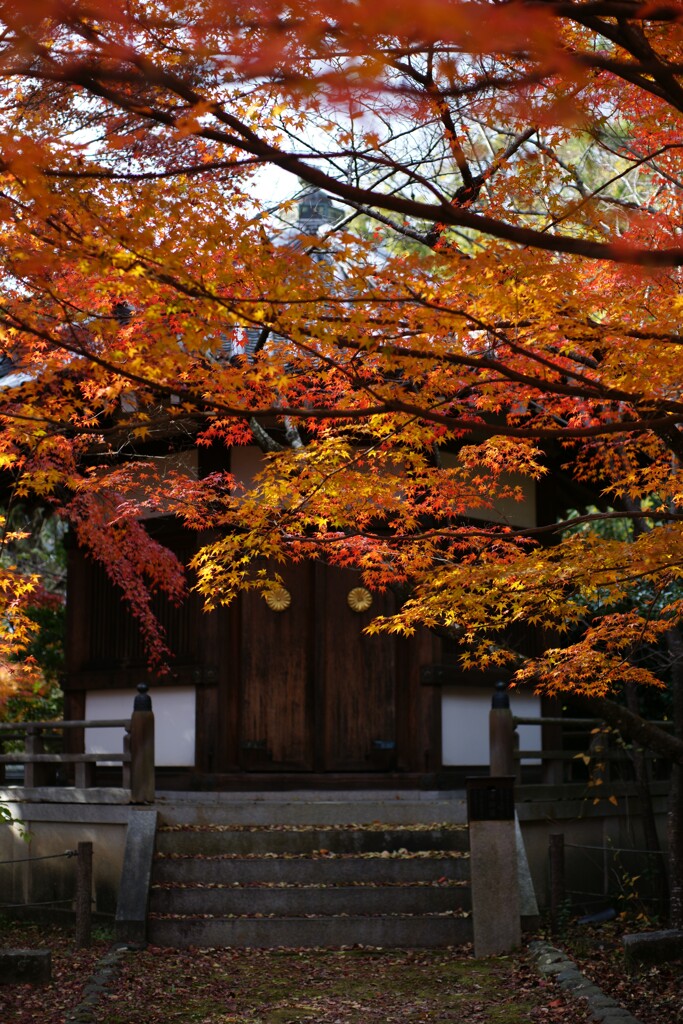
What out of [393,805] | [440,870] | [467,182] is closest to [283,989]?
[440,870]

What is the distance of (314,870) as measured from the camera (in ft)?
34.3

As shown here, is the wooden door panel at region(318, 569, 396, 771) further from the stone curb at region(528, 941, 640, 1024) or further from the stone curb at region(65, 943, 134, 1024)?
the stone curb at region(65, 943, 134, 1024)

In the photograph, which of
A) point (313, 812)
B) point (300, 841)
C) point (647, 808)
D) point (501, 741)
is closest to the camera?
point (300, 841)

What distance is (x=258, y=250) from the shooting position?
5.75 metres

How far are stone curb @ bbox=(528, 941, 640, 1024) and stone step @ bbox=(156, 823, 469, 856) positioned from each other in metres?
1.68

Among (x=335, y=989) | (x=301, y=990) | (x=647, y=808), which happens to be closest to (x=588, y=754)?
(x=647, y=808)

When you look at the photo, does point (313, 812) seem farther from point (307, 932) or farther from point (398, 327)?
point (398, 327)

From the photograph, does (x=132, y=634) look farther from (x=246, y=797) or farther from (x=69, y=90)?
(x=69, y=90)

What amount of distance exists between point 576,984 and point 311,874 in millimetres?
3069

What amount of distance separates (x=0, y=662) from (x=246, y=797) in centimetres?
312

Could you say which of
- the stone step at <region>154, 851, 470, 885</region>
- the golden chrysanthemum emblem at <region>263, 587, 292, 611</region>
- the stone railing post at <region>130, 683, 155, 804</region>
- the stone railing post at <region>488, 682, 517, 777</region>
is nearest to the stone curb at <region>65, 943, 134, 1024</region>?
the stone step at <region>154, 851, 470, 885</region>

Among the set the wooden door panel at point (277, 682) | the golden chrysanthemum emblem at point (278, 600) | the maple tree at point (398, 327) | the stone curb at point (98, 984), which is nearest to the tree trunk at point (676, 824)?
the maple tree at point (398, 327)

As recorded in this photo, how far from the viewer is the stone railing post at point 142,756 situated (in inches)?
446

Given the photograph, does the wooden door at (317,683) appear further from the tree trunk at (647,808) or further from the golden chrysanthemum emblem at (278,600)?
the tree trunk at (647,808)
